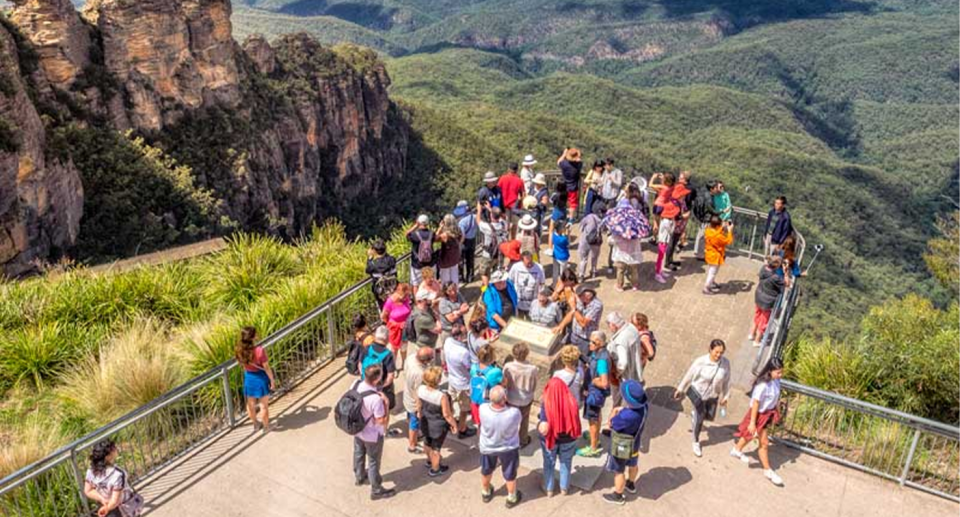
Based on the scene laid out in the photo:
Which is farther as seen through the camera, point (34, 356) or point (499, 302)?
point (34, 356)

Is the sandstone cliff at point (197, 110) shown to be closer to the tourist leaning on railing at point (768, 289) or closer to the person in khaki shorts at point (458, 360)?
the person in khaki shorts at point (458, 360)

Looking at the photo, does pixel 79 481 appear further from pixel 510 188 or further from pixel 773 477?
pixel 510 188

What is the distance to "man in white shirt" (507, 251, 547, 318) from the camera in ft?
33.5

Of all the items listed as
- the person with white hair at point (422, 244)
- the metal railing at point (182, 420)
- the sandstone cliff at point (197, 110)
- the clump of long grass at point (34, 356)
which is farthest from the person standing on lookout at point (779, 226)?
the sandstone cliff at point (197, 110)

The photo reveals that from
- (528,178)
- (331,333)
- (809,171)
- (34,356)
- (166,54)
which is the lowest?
(809,171)

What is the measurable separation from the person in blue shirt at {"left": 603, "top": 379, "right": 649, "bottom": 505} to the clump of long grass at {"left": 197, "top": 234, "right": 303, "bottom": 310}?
6.91 metres

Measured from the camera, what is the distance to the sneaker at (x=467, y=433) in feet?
28.5

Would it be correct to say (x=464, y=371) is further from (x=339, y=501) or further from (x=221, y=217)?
(x=221, y=217)

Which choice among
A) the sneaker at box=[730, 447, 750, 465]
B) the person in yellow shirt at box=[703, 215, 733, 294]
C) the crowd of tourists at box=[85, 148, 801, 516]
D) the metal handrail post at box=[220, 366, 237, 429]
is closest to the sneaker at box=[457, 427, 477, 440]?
the crowd of tourists at box=[85, 148, 801, 516]

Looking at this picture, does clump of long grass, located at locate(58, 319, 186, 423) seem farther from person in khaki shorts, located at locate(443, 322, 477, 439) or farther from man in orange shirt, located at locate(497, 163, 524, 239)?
man in orange shirt, located at locate(497, 163, 524, 239)

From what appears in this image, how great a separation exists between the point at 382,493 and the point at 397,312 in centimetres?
248

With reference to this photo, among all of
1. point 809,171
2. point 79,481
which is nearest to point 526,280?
point 79,481

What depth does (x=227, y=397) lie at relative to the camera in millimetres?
8672

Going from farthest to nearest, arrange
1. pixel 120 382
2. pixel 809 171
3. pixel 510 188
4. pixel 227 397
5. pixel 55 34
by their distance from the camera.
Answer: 1. pixel 809 171
2. pixel 55 34
3. pixel 510 188
4. pixel 120 382
5. pixel 227 397
